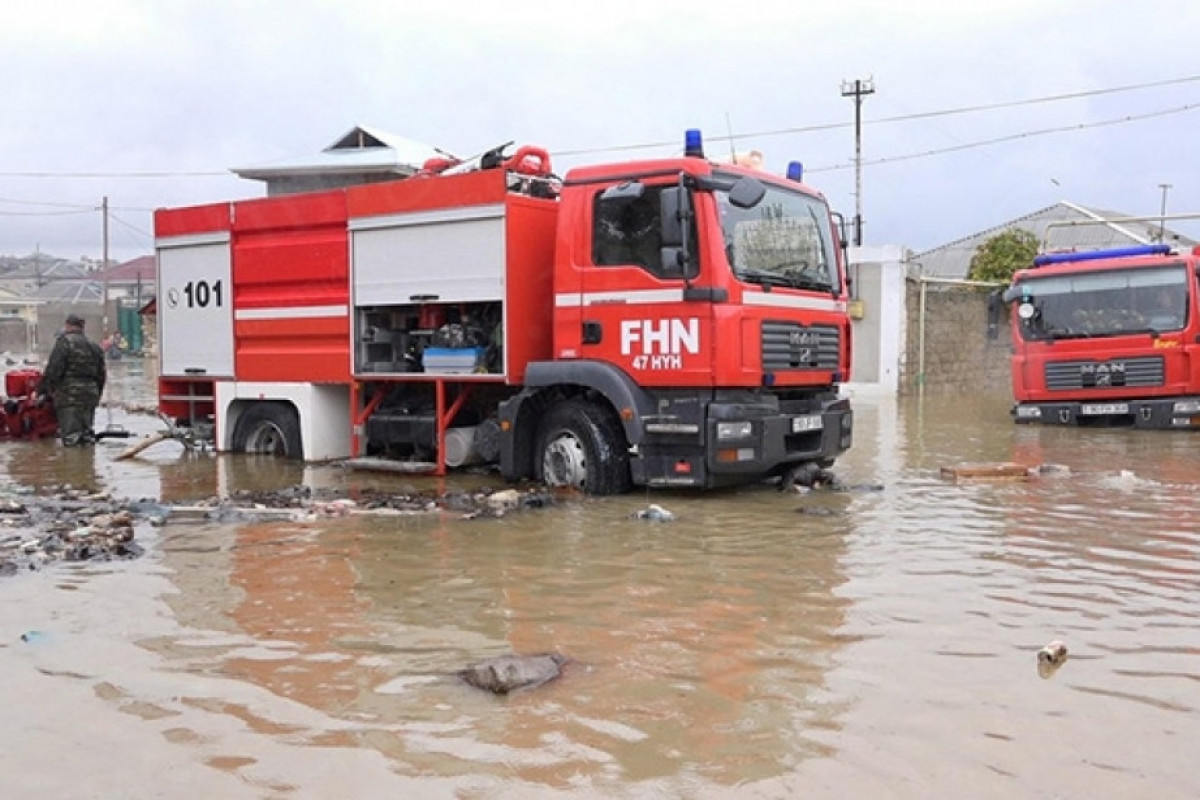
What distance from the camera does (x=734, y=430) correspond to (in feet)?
A: 26.1

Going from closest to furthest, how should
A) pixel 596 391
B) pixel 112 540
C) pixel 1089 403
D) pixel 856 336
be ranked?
pixel 112 540, pixel 596 391, pixel 1089 403, pixel 856 336

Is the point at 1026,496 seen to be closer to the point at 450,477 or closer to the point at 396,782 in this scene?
the point at 450,477

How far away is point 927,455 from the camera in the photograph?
11727 mm

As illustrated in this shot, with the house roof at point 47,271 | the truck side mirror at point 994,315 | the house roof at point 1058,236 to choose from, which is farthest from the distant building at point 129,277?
the truck side mirror at point 994,315

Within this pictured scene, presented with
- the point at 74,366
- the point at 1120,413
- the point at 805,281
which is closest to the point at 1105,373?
the point at 1120,413

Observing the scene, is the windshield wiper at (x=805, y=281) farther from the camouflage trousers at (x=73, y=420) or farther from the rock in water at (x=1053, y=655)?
the camouflage trousers at (x=73, y=420)

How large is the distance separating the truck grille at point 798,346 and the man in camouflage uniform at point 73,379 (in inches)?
350

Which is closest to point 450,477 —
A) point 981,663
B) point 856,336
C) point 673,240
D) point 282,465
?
point 282,465

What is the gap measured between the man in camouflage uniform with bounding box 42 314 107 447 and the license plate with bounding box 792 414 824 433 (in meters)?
8.95

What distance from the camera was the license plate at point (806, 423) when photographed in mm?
8438

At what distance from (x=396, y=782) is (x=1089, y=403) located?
525 inches

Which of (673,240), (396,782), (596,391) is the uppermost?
(673,240)

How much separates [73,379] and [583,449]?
7767mm

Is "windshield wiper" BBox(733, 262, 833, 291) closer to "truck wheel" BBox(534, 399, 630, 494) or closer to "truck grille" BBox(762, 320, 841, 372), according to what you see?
"truck grille" BBox(762, 320, 841, 372)
